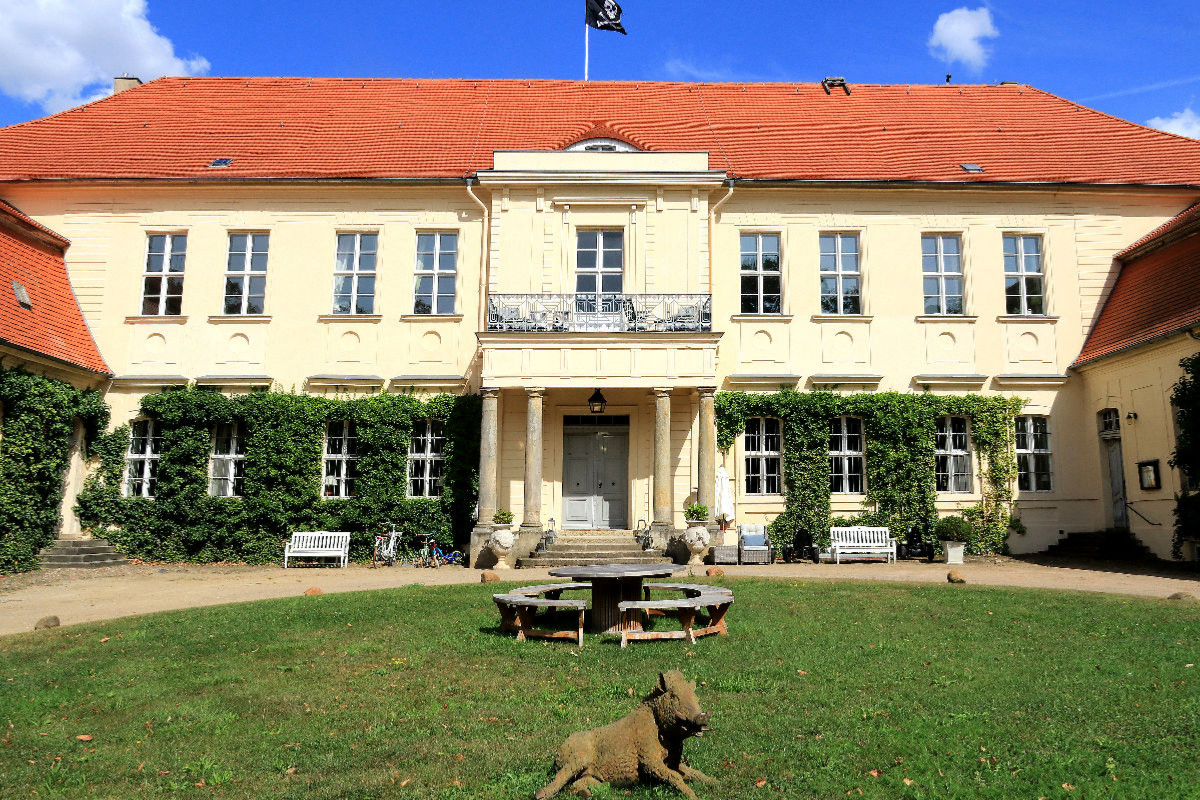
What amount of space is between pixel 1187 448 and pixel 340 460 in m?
17.7

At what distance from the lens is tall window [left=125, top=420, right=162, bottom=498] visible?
18.9 m

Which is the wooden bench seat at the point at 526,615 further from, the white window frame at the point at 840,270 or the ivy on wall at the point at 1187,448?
the ivy on wall at the point at 1187,448

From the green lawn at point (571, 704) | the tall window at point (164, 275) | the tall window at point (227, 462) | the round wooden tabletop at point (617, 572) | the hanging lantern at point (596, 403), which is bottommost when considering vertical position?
the green lawn at point (571, 704)

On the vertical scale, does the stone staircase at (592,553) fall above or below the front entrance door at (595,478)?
below

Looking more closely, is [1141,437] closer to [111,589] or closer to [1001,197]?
[1001,197]

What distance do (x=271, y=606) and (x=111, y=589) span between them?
4907mm

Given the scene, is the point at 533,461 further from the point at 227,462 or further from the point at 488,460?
the point at 227,462

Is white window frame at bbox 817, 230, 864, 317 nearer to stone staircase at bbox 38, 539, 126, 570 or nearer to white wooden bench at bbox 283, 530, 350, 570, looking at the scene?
white wooden bench at bbox 283, 530, 350, 570

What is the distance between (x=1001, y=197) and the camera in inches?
795

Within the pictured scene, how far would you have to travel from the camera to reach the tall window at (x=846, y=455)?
19.1 meters

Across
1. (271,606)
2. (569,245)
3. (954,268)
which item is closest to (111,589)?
(271,606)

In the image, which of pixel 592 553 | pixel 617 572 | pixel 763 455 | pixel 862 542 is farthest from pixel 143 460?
pixel 862 542

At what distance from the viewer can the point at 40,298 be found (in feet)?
59.3

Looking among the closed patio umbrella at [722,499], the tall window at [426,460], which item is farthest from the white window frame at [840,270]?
the tall window at [426,460]
